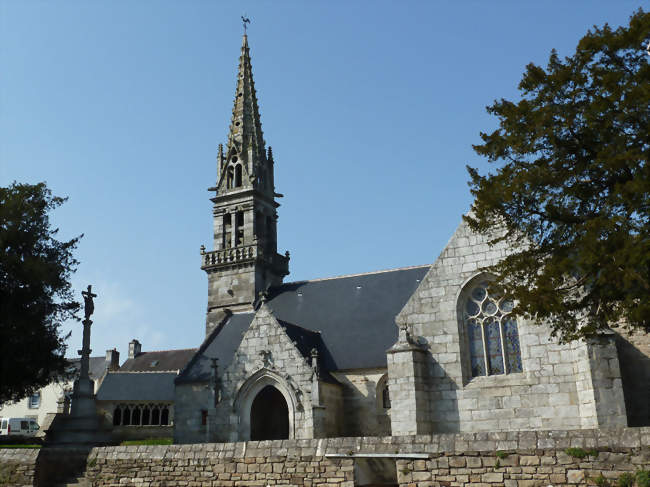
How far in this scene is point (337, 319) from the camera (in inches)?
1046

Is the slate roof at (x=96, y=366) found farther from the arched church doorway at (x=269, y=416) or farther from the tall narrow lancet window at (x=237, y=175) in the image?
the arched church doorway at (x=269, y=416)

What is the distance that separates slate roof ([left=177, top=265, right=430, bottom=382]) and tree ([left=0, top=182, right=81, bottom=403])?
219 inches

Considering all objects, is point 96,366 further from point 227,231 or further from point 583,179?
point 583,179

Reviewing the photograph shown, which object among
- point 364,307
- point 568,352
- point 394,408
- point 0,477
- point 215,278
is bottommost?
point 0,477

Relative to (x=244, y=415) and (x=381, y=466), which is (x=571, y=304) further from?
(x=244, y=415)

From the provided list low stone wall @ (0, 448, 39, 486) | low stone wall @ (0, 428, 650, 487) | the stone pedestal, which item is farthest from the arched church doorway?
low stone wall @ (0, 428, 650, 487)

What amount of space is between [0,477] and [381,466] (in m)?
9.34

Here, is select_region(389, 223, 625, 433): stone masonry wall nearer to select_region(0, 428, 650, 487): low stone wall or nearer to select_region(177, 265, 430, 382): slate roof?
select_region(0, 428, 650, 487): low stone wall

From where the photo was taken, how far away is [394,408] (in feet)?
52.4

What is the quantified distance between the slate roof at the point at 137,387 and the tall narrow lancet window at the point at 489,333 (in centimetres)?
2791

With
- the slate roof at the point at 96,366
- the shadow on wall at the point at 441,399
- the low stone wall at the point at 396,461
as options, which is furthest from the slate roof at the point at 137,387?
the shadow on wall at the point at 441,399

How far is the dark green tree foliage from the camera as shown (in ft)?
35.2

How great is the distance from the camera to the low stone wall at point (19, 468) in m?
14.5

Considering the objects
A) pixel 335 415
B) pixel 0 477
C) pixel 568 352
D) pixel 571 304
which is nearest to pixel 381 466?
pixel 571 304
